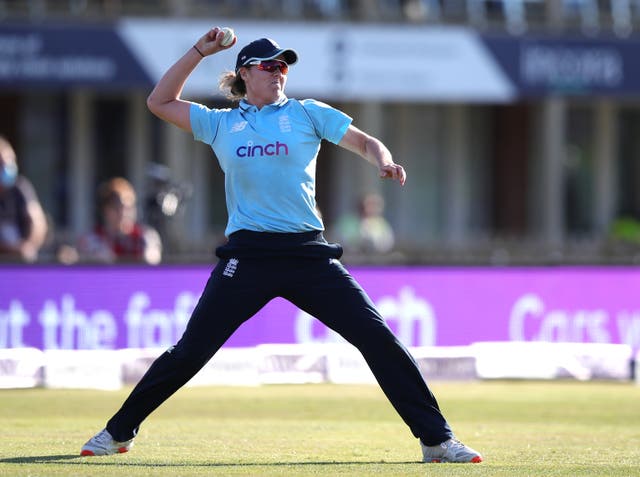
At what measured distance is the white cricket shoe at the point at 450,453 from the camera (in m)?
7.11

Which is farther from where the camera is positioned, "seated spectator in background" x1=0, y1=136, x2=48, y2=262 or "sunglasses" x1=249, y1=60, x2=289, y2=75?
"seated spectator in background" x1=0, y1=136, x2=48, y2=262

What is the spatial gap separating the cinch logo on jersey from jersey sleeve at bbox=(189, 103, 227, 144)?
0.24m

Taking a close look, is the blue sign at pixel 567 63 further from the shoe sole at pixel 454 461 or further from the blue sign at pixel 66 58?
the shoe sole at pixel 454 461

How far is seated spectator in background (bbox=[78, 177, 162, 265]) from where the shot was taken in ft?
43.3

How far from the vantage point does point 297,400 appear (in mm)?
11211

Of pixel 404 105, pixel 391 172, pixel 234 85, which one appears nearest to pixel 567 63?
pixel 404 105

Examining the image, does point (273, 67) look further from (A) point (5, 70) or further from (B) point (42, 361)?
(A) point (5, 70)

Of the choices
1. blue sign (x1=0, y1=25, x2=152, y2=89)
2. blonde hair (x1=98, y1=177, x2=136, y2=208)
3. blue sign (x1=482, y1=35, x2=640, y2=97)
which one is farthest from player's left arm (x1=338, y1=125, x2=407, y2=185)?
blue sign (x1=482, y1=35, x2=640, y2=97)

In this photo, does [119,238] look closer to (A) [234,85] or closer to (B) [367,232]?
(B) [367,232]

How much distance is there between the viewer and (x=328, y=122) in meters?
7.13

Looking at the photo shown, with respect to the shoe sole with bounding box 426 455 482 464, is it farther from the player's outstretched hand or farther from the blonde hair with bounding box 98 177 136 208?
the blonde hair with bounding box 98 177 136 208

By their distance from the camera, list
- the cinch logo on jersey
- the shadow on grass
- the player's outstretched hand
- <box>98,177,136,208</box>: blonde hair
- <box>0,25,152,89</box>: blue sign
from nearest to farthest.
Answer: the player's outstretched hand < the shadow on grass < the cinch logo on jersey < <box>98,177,136,208</box>: blonde hair < <box>0,25,152,89</box>: blue sign

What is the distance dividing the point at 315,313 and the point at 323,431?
6.28 feet

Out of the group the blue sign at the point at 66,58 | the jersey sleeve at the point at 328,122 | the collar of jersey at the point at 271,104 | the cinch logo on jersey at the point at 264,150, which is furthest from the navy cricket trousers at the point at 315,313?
the blue sign at the point at 66,58
